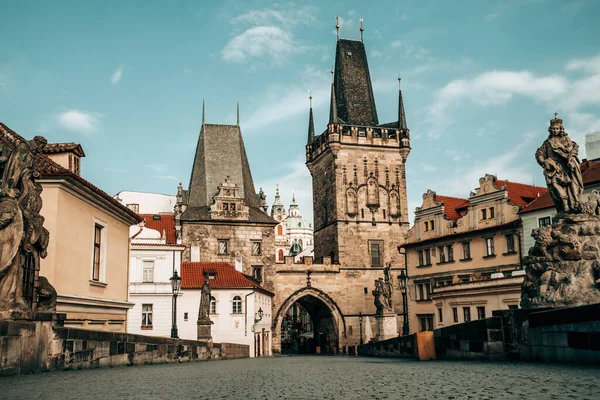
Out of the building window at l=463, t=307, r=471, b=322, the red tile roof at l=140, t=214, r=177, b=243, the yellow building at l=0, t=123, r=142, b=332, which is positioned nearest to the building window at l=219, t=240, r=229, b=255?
the red tile roof at l=140, t=214, r=177, b=243

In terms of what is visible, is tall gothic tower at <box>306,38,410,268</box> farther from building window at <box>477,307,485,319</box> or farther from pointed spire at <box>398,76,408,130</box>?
building window at <box>477,307,485,319</box>

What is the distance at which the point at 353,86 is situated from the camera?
63.3m

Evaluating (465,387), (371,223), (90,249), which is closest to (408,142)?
(371,223)

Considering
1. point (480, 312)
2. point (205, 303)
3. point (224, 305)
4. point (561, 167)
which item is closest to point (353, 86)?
point (224, 305)

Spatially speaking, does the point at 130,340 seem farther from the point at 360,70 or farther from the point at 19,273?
the point at 360,70

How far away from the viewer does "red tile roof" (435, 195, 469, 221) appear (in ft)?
141

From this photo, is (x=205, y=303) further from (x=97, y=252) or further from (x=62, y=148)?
(x=62, y=148)

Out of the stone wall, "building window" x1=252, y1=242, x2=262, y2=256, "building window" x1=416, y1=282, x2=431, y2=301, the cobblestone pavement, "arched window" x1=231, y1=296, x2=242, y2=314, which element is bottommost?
the cobblestone pavement

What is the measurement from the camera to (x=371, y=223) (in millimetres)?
57188

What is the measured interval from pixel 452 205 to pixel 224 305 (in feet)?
55.0

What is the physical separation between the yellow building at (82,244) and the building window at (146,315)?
50.4ft

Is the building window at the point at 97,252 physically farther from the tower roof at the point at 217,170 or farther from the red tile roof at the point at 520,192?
the tower roof at the point at 217,170

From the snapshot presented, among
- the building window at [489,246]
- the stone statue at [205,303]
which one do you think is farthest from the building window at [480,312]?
the stone statue at [205,303]

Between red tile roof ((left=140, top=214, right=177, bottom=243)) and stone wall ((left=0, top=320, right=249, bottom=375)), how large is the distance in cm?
3678
